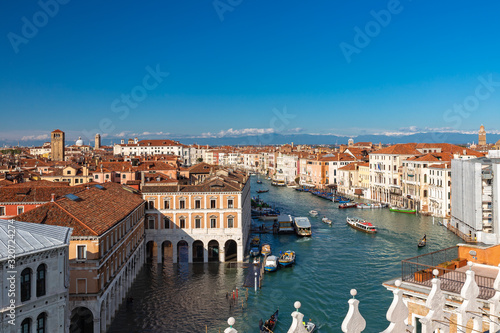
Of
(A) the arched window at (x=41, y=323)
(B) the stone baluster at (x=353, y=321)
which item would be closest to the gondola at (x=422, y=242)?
(A) the arched window at (x=41, y=323)

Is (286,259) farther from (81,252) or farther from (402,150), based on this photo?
(402,150)

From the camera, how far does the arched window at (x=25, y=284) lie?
36.2 ft

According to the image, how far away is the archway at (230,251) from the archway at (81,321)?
1020 centimetres

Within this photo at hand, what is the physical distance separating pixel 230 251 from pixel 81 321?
1234 cm

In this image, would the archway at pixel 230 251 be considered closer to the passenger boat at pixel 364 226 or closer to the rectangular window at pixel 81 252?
the rectangular window at pixel 81 252

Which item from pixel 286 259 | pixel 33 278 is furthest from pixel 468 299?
pixel 286 259

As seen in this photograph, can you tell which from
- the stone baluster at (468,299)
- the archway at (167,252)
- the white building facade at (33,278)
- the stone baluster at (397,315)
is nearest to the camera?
the stone baluster at (397,315)

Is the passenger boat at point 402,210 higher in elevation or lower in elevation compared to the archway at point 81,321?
higher

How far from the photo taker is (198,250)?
89.4 ft

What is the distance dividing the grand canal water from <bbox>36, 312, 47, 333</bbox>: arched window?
5504 mm

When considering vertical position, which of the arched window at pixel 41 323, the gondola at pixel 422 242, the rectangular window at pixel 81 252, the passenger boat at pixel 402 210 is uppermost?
the rectangular window at pixel 81 252

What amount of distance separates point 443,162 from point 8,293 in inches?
Result: 1783

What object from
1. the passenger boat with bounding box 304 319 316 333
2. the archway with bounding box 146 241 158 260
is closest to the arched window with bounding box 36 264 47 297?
the passenger boat with bounding box 304 319 316 333

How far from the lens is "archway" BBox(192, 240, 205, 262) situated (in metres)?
26.4
